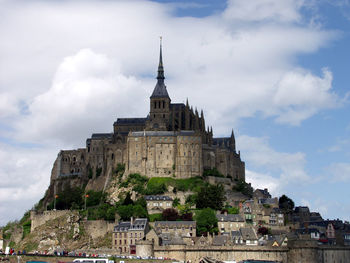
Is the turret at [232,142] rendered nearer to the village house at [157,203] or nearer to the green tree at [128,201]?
the village house at [157,203]

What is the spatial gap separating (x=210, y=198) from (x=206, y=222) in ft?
27.3

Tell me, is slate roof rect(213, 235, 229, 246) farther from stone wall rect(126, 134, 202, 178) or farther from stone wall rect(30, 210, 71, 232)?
stone wall rect(30, 210, 71, 232)

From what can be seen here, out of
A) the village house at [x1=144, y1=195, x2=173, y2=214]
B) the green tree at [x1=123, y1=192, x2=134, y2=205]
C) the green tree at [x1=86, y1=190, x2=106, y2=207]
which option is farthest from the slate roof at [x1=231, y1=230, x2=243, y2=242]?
the green tree at [x1=86, y1=190, x2=106, y2=207]

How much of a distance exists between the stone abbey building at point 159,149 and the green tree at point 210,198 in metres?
9.35

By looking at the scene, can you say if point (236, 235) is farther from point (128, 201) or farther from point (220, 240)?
point (128, 201)

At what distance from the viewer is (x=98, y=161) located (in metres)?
123

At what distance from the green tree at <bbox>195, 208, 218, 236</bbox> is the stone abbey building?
16.7 m

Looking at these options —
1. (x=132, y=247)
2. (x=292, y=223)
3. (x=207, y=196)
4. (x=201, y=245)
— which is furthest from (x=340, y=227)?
(x=132, y=247)

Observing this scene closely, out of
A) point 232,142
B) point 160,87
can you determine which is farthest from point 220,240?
point 160,87

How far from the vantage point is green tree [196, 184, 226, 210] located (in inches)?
4139

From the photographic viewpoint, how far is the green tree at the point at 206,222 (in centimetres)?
9675

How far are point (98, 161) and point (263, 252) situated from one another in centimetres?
4575

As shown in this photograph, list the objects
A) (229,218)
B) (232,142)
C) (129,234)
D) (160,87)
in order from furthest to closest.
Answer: (232,142) → (160,87) → (229,218) → (129,234)

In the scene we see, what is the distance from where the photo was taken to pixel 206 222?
97.8 metres
